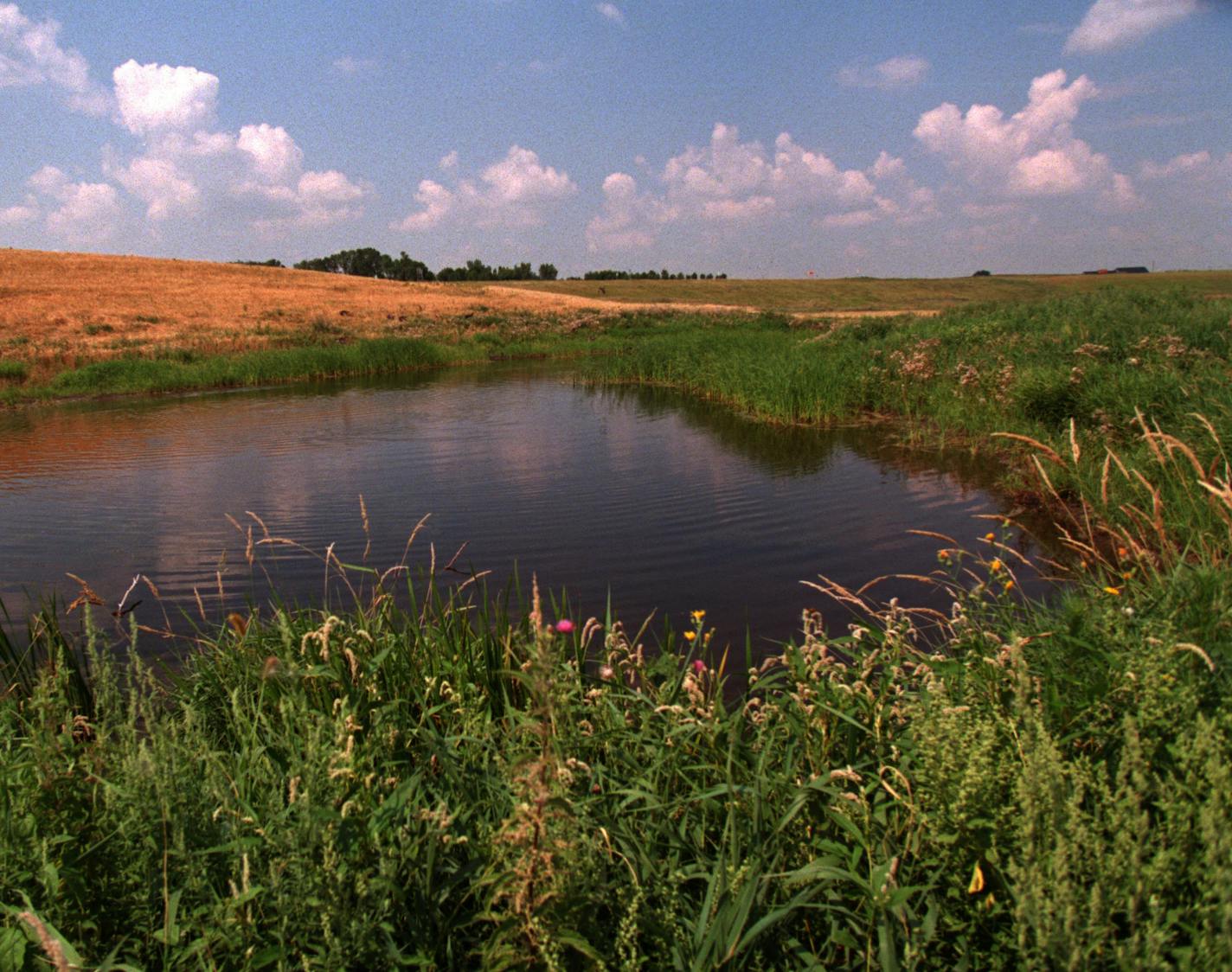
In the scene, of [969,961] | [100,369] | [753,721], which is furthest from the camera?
[100,369]

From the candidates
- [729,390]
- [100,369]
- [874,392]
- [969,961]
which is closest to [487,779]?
[969,961]

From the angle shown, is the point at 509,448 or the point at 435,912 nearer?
the point at 435,912

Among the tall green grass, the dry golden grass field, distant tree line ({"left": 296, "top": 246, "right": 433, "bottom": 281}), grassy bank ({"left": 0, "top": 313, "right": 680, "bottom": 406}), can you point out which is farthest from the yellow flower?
distant tree line ({"left": 296, "top": 246, "right": 433, "bottom": 281})

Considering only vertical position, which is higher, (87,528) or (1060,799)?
(1060,799)

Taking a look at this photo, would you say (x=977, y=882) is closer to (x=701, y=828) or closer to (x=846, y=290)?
(x=701, y=828)

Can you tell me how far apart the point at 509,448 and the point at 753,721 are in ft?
33.1

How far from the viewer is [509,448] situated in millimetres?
12750

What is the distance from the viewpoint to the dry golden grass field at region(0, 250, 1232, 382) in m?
29.5

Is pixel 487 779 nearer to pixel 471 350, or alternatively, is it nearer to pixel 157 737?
pixel 157 737

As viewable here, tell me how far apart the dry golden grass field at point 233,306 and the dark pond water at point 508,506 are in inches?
559

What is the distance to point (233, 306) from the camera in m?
41.3

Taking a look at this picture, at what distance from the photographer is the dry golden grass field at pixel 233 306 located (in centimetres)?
2948

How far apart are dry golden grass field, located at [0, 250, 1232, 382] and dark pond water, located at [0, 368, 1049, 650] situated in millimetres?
14206

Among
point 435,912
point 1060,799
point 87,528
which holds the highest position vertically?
point 1060,799
